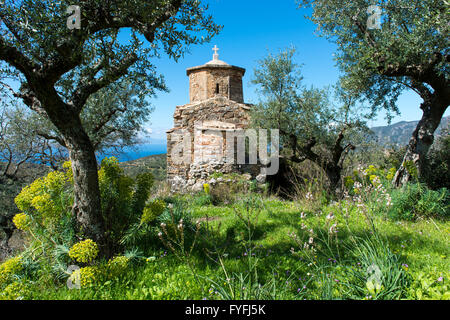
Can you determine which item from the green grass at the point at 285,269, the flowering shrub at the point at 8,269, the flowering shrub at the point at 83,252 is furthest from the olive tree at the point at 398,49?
the flowering shrub at the point at 8,269

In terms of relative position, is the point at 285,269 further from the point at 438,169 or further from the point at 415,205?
the point at 438,169

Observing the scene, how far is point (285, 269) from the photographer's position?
12.4 feet

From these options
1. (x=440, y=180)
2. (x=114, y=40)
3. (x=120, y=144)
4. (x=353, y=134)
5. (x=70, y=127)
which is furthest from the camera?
(x=120, y=144)

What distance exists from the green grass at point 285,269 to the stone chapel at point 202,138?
6.55m

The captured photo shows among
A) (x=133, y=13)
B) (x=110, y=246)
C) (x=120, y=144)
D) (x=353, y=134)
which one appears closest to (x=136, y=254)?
(x=110, y=246)

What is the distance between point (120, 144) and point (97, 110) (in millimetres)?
2890

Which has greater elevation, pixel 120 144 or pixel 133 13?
pixel 133 13

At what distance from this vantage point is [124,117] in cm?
1227

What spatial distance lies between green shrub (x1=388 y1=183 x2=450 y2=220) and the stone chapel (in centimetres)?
692

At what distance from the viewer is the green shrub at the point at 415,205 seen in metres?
5.84

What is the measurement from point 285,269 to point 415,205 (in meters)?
4.19

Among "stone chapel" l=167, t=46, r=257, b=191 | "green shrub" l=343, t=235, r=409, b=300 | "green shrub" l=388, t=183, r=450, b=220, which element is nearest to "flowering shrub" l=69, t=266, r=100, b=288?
"green shrub" l=343, t=235, r=409, b=300
